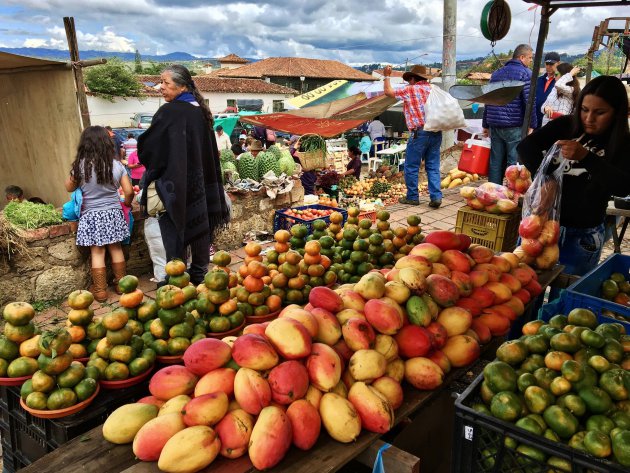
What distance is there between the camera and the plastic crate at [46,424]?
5.54 ft

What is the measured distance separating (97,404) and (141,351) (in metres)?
0.26

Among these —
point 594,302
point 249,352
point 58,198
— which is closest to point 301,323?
point 249,352

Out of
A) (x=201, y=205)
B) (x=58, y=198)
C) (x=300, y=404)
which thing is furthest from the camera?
(x=58, y=198)

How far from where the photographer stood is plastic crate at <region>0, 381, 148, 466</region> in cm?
169

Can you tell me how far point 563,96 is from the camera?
625cm

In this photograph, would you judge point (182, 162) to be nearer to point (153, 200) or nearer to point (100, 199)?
point (153, 200)

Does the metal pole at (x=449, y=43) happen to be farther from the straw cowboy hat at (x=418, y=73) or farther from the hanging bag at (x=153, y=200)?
the hanging bag at (x=153, y=200)

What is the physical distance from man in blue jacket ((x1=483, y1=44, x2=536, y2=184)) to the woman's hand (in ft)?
10.7

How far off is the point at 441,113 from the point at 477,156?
100 cm

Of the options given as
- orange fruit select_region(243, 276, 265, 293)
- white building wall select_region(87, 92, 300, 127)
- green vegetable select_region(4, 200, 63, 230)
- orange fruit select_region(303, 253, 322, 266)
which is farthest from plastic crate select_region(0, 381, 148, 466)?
white building wall select_region(87, 92, 300, 127)

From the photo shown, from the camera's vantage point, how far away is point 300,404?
1424 mm

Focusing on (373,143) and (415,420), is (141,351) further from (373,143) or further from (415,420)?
(373,143)

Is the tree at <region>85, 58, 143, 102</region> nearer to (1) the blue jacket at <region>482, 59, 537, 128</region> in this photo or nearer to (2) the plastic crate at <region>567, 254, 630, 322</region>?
(1) the blue jacket at <region>482, 59, 537, 128</region>

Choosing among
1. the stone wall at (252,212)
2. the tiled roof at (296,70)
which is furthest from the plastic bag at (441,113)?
the tiled roof at (296,70)
